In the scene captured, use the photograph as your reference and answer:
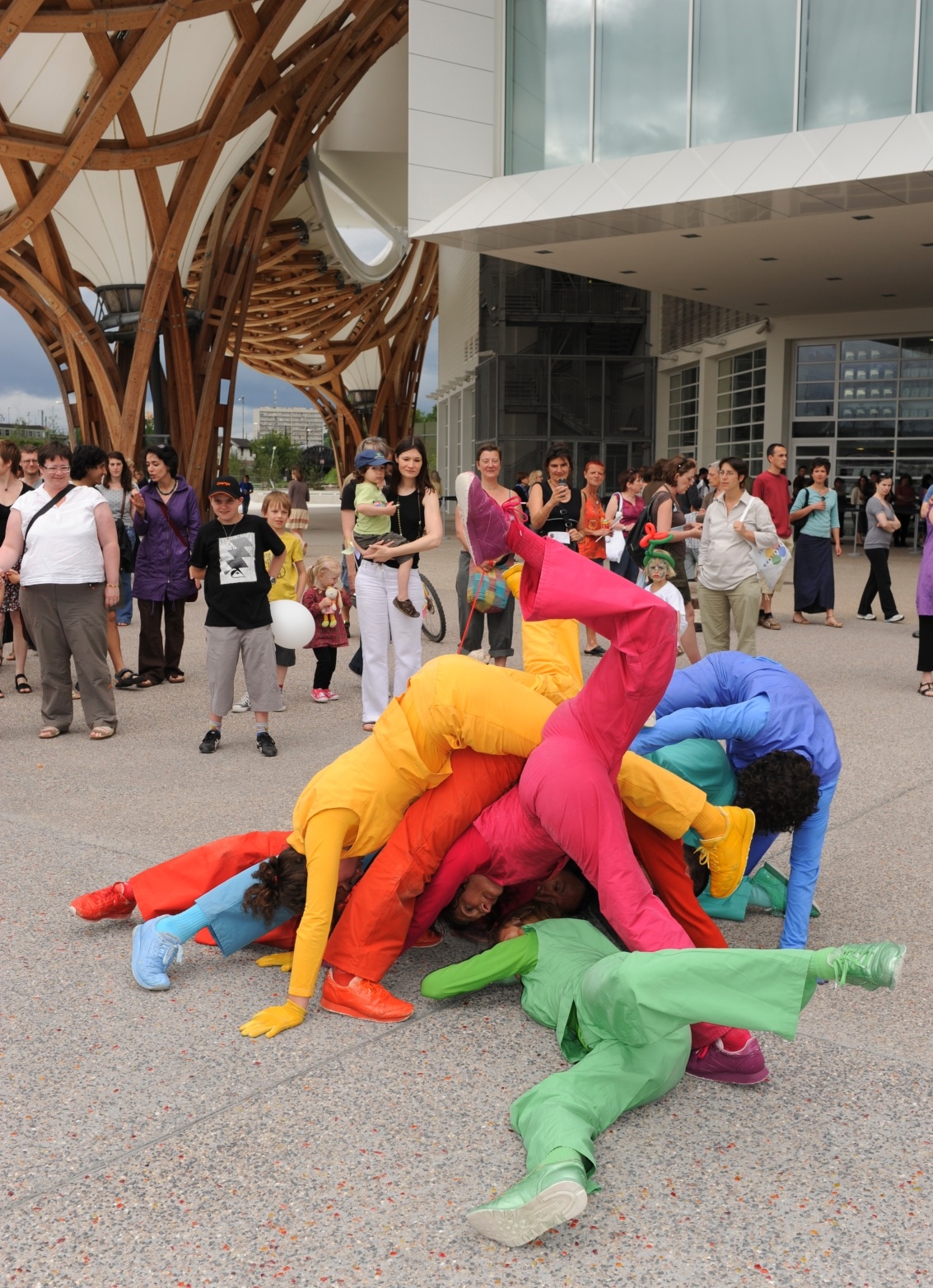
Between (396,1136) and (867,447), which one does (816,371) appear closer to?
(867,447)

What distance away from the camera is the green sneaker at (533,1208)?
240cm

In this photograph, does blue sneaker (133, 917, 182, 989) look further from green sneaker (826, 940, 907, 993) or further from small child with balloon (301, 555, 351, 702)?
small child with balloon (301, 555, 351, 702)

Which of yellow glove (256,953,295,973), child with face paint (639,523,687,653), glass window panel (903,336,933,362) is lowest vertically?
yellow glove (256,953,295,973)

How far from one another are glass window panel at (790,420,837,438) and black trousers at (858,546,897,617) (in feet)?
51.4

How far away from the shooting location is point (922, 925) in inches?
170

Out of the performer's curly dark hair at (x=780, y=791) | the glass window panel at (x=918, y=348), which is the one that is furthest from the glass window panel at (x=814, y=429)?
the performer's curly dark hair at (x=780, y=791)

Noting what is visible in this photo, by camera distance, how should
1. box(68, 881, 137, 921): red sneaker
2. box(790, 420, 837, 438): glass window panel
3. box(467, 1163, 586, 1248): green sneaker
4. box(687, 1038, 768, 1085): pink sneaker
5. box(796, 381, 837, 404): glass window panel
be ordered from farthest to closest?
box(790, 420, 837, 438): glass window panel < box(796, 381, 837, 404): glass window panel < box(68, 881, 137, 921): red sneaker < box(687, 1038, 768, 1085): pink sneaker < box(467, 1163, 586, 1248): green sneaker

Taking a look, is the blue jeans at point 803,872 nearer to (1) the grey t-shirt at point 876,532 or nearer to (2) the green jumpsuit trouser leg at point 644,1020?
(2) the green jumpsuit trouser leg at point 644,1020

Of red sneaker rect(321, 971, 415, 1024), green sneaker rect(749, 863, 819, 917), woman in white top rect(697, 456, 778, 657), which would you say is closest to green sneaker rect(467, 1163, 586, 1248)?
red sneaker rect(321, 971, 415, 1024)

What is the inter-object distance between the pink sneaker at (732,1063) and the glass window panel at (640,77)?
18318 millimetres

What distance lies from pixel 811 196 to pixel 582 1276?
58.4 feet

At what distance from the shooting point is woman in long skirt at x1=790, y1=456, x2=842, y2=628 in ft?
40.2

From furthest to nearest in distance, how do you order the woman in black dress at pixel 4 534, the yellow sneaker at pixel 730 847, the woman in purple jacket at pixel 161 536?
the woman in purple jacket at pixel 161 536 → the woman in black dress at pixel 4 534 → the yellow sneaker at pixel 730 847

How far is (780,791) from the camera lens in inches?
143
